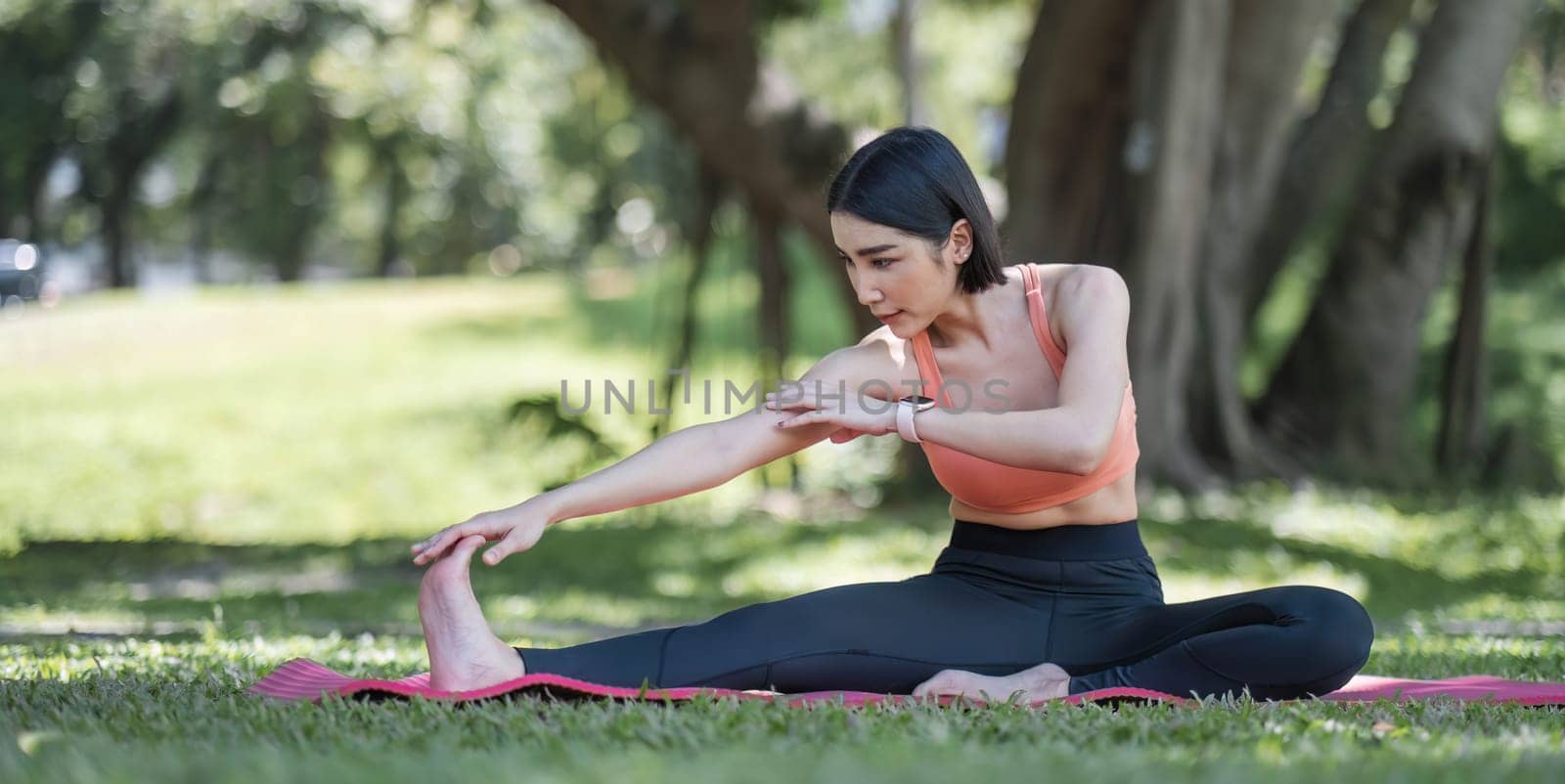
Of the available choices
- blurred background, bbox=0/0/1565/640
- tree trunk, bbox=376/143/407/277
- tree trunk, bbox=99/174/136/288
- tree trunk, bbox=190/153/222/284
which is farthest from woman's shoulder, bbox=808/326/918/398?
tree trunk, bbox=190/153/222/284

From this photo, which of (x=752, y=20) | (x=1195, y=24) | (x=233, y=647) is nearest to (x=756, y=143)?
(x=752, y=20)

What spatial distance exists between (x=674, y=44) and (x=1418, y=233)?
4686mm

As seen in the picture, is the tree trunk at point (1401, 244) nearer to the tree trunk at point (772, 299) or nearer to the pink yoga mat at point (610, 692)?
the tree trunk at point (772, 299)

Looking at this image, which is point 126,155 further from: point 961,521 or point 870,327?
point 961,521

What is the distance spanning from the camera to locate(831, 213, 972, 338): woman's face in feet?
9.96

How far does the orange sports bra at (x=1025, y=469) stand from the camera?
10.3 feet

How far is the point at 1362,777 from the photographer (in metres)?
2.06

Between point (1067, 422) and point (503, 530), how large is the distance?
3.59 ft

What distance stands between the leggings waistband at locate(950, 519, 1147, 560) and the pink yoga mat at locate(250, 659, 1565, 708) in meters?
0.36

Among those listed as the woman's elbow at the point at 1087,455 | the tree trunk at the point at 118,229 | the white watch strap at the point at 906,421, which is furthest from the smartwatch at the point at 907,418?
the tree trunk at the point at 118,229

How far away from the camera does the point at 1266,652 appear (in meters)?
2.96

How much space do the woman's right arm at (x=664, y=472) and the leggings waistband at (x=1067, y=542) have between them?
45 cm

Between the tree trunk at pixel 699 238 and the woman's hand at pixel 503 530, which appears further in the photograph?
the tree trunk at pixel 699 238

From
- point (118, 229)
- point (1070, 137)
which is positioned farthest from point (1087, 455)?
point (118, 229)
